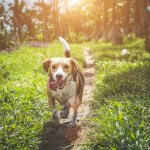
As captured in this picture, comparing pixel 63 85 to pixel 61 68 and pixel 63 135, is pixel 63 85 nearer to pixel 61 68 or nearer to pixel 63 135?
pixel 61 68

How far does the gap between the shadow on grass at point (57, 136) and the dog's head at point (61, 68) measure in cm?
85

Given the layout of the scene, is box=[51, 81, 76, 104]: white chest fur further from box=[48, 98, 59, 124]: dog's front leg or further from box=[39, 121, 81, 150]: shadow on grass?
box=[39, 121, 81, 150]: shadow on grass

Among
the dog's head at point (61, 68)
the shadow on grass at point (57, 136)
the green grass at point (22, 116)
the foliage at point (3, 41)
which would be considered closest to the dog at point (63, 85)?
the dog's head at point (61, 68)

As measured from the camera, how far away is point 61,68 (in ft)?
18.9

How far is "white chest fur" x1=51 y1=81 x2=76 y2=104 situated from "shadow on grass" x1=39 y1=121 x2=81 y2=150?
1.49 ft

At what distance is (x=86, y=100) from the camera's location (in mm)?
7844

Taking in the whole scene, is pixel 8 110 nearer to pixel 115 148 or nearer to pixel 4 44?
pixel 115 148

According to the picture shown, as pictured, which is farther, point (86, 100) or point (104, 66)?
point (104, 66)

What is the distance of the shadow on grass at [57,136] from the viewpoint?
5.09 meters

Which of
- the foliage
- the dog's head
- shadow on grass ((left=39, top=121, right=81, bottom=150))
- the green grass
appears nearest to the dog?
the dog's head

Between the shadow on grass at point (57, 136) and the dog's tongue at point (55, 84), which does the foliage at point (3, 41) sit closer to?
the shadow on grass at point (57, 136)

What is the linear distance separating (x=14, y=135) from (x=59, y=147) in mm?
906

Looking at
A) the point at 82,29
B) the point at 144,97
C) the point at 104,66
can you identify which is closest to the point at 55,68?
the point at 144,97

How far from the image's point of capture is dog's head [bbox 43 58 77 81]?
561 cm
